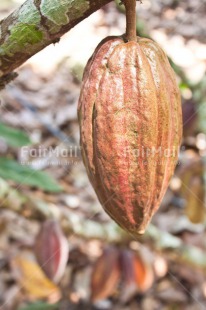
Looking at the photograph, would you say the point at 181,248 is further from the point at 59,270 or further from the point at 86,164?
the point at 86,164

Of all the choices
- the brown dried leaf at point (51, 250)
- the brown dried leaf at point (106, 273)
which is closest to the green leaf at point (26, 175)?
the brown dried leaf at point (51, 250)

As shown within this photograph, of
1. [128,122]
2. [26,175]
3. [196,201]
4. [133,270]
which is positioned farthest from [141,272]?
[128,122]

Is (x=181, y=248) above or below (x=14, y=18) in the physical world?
below

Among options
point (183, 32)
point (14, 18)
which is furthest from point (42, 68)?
point (14, 18)

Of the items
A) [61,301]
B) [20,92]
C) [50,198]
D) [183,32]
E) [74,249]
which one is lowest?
[61,301]

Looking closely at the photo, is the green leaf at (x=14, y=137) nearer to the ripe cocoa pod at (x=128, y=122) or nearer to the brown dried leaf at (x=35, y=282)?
the brown dried leaf at (x=35, y=282)

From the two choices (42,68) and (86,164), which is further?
(42,68)

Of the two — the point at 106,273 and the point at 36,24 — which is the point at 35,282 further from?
the point at 36,24
